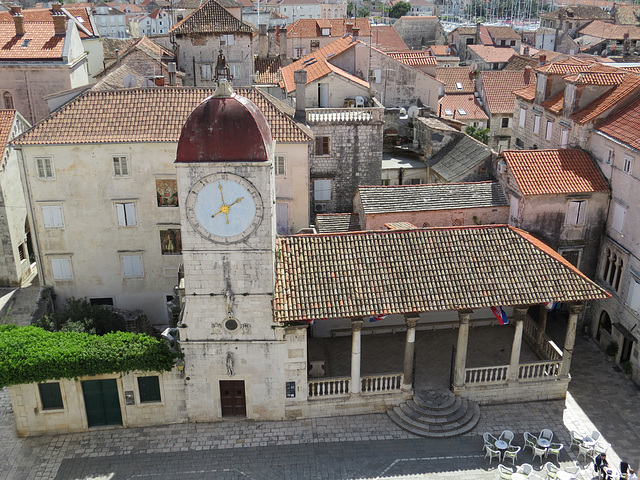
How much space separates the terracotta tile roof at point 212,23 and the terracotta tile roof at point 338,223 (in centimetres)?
2682

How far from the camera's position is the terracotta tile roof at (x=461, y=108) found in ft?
224

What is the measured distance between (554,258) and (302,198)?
50.6 ft

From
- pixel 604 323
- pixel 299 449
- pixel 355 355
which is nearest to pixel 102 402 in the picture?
pixel 299 449

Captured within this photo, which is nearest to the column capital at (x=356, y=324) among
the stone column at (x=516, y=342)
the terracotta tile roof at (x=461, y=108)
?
the stone column at (x=516, y=342)

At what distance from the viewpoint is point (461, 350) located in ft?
95.7

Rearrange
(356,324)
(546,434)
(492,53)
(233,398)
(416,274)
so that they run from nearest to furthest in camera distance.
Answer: (546,434) → (356,324) → (416,274) → (233,398) → (492,53)

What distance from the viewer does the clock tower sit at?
2481 centimetres

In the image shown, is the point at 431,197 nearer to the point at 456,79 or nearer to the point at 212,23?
the point at 212,23

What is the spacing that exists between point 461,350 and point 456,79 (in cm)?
5394

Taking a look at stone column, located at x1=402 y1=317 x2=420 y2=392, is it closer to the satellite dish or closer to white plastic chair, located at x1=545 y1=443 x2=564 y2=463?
white plastic chair, located at x1=545 y1=443 x2=564 y2=463

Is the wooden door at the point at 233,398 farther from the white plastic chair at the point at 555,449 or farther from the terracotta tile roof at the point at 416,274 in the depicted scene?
the white plastic chair at the point at 555,449

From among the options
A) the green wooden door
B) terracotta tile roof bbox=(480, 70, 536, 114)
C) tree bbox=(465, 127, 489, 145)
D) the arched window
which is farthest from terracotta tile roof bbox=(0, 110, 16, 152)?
terracotta tile roof bbox=(480, 70, 536, 114)

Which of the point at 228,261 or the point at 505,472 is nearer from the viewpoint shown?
the point at 505,472

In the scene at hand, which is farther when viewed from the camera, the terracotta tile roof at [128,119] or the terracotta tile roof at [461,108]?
the terracotta tile roof at [461,108]
